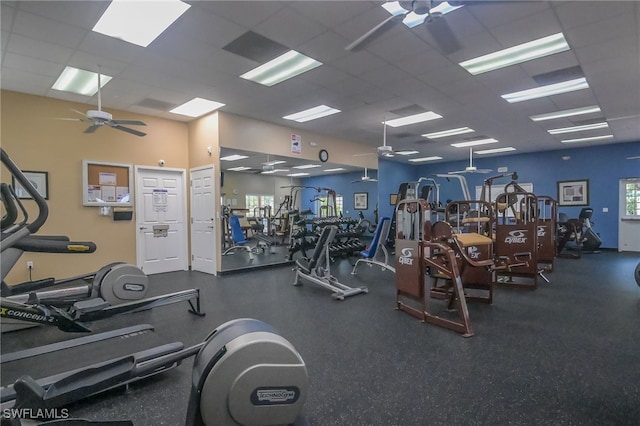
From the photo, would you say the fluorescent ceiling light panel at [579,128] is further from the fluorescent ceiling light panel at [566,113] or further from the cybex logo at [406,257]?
the cybex logo at [406,257]

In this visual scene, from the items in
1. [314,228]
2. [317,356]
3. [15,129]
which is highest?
[15,129]

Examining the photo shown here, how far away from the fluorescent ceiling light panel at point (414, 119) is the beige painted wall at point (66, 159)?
489 centimetres

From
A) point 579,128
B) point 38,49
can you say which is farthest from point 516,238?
point 38,49

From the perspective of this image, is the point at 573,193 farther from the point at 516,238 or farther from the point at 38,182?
the point at 38,182

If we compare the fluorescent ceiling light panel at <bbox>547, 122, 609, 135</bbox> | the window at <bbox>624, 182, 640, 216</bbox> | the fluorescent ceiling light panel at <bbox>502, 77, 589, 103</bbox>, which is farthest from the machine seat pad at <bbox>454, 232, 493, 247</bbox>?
the window at <bbox>624, 182, 640, 216</bbox>

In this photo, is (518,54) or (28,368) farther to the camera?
(518,54)

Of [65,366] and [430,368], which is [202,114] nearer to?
[65,366]

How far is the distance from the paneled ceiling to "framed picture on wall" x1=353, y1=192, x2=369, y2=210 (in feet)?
10.4

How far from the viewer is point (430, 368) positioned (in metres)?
2.41

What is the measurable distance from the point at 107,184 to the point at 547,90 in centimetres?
751

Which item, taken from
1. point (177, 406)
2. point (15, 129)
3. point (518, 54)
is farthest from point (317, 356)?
point (15, 129)

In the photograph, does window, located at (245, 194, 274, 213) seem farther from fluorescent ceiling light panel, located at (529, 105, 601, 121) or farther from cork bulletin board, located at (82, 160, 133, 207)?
fluorescent ceiling light panel, located at (529, 105, 601, 121)

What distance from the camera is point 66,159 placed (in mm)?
5219

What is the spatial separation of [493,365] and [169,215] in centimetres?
595
